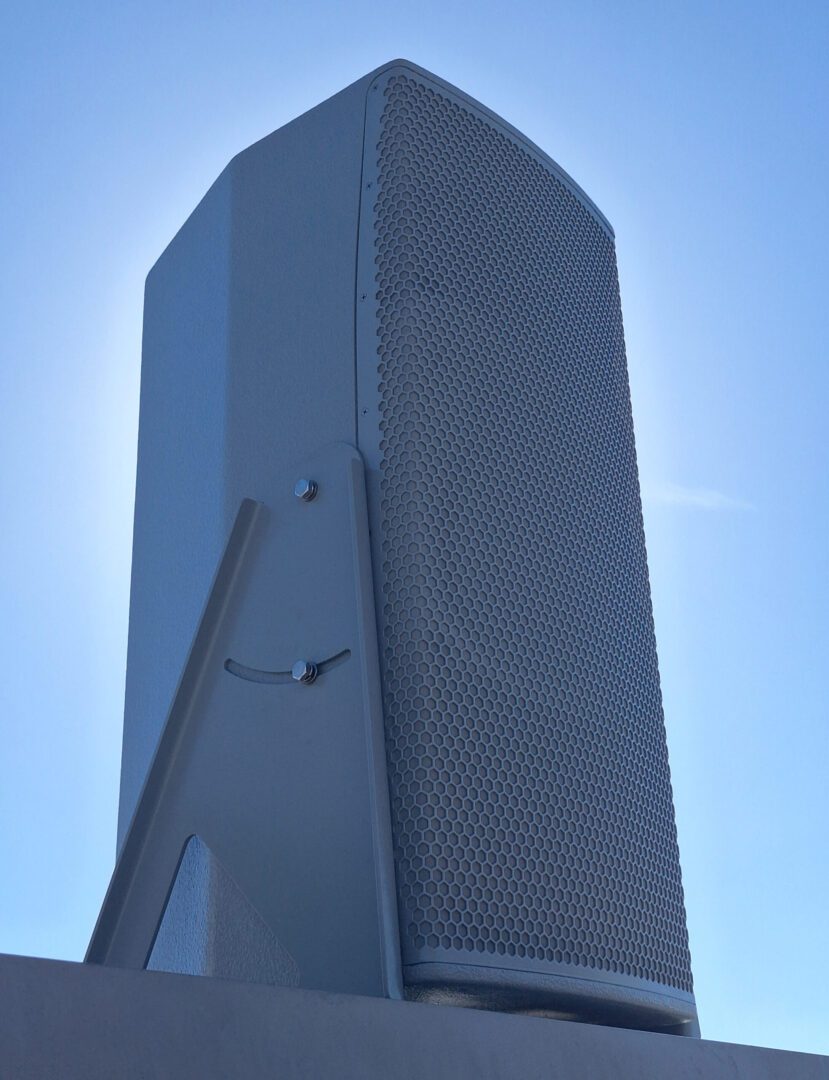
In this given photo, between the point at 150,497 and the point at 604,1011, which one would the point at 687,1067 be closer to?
the point at 604,1011

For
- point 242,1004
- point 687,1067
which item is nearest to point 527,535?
point 687,1067

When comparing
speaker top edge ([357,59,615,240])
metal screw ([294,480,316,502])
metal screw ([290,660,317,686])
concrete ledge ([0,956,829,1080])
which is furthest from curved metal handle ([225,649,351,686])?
speaker top edge ([357,59,615,240])

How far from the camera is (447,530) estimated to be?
1.03 metres

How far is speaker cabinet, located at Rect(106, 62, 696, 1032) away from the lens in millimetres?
939

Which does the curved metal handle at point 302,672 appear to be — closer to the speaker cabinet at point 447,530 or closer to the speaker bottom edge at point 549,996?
the speaker cabinet at point 447,530

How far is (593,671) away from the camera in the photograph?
1.16 metres

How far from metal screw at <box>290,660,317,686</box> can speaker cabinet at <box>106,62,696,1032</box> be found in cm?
2

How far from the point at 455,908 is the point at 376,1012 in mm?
266

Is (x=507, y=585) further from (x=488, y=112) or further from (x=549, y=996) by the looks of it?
(x=488, y=112)

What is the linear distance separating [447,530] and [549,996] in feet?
1.21

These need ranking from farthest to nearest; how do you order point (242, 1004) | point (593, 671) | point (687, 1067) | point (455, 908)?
point (593, 671)
point (455, 908)
point (687, 1067)
point (242, 1004)

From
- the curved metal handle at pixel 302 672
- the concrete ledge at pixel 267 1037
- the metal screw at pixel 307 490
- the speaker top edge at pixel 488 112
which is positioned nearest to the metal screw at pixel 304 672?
the curved metal handle at pixel 302 672

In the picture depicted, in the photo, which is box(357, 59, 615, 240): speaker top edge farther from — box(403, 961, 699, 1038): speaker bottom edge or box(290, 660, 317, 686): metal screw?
box(403, 961, 699, 1038): speaker bottom edge

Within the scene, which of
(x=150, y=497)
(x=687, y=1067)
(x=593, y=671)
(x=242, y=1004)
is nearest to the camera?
(x=242, y=1004)
